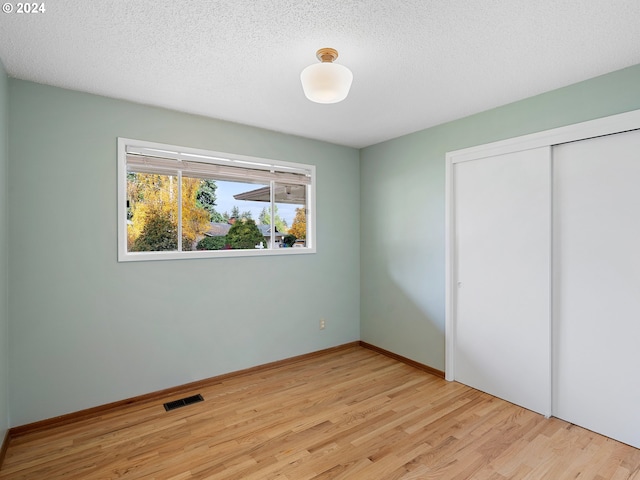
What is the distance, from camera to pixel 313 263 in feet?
12.6

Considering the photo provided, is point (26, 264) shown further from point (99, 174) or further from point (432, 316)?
point (432, 316)

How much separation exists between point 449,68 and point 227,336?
2.89 m

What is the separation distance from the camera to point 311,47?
1.95 metres

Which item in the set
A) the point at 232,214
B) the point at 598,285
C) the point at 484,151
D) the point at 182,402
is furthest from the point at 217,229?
the point at 598,285

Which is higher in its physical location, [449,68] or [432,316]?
[449,68]

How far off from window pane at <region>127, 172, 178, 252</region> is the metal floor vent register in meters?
1.29

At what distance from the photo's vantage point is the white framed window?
113 inches

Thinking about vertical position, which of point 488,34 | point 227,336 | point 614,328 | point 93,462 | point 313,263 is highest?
point 488,34

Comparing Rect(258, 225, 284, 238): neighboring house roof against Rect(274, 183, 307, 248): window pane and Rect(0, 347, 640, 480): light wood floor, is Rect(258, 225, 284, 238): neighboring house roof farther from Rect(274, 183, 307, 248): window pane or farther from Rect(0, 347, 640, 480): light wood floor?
Rect(0, 347, 640, 480): light wood floor

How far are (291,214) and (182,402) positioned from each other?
209 cm

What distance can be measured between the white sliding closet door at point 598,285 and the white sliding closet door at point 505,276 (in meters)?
0.09

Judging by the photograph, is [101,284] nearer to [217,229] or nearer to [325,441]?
[217,229]

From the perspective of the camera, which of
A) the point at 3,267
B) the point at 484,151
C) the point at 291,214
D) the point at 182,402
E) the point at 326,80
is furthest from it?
the point at 291,214

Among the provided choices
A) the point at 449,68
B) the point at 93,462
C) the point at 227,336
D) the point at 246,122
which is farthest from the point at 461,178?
the point at 93,462
